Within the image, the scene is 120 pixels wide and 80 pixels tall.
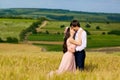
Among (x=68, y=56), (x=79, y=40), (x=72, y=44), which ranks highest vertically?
(x=79, y=40)

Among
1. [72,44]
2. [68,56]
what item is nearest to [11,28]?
[72,44]

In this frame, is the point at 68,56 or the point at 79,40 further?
the point at 79,40

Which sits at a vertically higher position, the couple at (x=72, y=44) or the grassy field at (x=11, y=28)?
the couple at (x=72, y=44)

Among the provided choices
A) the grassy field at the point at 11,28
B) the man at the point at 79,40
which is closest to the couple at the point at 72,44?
the man at the point at 79,40

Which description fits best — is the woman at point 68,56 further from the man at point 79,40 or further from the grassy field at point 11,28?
the grassy field at point 11,28

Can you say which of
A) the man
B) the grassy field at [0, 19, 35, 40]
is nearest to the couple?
the man

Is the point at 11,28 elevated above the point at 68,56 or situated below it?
below

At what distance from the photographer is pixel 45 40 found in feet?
245

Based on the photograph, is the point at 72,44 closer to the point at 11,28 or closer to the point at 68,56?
the point at 68,56

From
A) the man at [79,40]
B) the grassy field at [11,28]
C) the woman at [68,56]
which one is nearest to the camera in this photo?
the woman at [68,56]

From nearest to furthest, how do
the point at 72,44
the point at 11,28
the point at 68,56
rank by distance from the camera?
1. the point at 68,56
2. the point at 72,44
3. the point at 11,28

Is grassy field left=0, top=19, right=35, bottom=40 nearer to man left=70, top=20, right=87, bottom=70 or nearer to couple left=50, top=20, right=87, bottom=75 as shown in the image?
man left=70, top=20, right=87, bottom=70

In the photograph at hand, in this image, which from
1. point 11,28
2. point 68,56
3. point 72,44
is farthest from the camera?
point 11,28

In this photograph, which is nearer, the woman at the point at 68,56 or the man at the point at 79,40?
the woman at the point at 68,56
